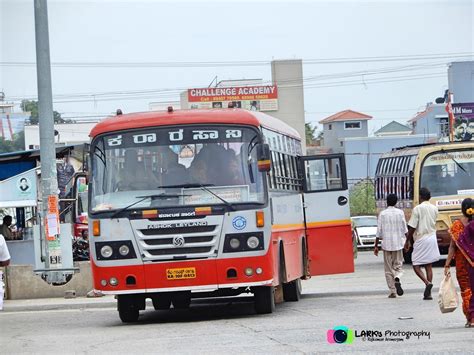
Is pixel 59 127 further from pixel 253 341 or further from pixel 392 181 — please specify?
pixel 253 341

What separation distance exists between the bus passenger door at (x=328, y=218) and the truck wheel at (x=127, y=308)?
430cm

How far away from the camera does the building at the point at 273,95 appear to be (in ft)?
321

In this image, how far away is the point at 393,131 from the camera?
10962 cm

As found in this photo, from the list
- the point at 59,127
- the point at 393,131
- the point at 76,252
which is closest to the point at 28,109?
the point at 59,127

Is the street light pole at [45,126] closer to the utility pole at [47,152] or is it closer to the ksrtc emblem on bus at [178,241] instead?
the utility pole at [47,152]

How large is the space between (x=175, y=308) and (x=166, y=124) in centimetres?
482

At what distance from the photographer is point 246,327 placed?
52.3 ft

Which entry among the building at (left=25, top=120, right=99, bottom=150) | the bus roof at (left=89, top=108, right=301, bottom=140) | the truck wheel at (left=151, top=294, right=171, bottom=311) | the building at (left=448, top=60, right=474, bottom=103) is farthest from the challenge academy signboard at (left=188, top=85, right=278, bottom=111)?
the bus roof at (left=89, top=108, right=301, bottom=140)

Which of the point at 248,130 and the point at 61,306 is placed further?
the point at 61,306

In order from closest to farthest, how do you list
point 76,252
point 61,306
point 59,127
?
1. point 61,306
2. point 76,252
3. point 59,127

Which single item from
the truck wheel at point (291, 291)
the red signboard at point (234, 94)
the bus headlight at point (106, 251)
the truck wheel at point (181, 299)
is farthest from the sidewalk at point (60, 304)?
the red signboard at point (234, 94)

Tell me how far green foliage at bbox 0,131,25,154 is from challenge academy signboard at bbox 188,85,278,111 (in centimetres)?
1881

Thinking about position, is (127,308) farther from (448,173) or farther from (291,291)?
(448,173)

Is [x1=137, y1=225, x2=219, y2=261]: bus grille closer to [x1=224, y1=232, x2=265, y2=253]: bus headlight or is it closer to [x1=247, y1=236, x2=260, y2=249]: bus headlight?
[x1=224, y1=232, x2=265, y2=253]: bus headlight
